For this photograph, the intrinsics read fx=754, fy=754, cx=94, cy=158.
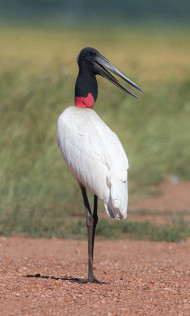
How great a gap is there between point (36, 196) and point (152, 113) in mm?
5147

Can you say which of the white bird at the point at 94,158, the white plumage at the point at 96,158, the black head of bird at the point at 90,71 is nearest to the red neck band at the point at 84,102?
the black head of bird at the point at 90,71

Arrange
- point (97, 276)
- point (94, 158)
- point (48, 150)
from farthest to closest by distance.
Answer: point (48, 150), point (97, 276), point (94, 158)

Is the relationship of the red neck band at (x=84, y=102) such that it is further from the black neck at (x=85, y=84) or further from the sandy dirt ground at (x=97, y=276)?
the sandy dirt ground at (x=97, y=276)

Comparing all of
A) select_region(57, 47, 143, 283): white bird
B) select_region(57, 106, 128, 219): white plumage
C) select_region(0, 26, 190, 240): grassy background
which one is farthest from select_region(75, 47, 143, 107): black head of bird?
select_region(0, 26, 190, 240): grassy background

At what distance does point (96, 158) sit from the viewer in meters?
5.39

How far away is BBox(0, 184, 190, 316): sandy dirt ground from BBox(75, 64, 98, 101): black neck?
1455 millimetres

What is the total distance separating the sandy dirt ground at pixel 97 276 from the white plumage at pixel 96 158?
1.94ft

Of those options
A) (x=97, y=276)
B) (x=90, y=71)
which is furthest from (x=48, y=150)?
(x=97, y=276)

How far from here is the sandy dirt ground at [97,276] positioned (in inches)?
187

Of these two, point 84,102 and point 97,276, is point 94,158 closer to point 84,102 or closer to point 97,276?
point 84,102

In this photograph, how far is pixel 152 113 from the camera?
13.0 metres

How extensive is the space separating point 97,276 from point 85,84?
1.54 metres

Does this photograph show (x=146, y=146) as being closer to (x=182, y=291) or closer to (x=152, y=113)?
(x=152, y=113)

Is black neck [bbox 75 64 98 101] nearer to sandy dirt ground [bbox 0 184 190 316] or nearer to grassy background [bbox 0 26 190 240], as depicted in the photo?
sandy dirt ground [bbox 0 184 190 316]
